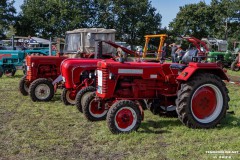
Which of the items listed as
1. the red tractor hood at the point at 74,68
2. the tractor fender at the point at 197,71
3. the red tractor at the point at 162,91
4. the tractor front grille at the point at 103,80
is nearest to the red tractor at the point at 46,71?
the red tractor hood at the point at 74,68

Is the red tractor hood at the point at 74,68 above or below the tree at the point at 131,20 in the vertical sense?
below

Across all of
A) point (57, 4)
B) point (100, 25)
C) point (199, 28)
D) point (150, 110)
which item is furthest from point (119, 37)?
point (150, 110)

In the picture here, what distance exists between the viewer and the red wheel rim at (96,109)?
6387mm

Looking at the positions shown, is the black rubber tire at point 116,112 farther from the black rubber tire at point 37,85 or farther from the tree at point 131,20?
the tree at point 131,20

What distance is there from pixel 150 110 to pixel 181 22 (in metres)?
43.3

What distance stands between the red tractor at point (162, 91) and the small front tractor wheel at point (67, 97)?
7.08 feet

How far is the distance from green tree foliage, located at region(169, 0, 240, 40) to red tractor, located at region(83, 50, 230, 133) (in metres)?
39.9

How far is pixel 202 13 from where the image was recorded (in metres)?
47.4

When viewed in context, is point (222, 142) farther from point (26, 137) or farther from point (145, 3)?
point (145, 3)

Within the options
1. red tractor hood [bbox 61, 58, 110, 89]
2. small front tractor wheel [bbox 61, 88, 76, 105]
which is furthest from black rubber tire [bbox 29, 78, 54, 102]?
red tractor hood [bbox 61, 58, 110, 89]

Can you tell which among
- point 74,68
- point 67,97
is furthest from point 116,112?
point 67,97

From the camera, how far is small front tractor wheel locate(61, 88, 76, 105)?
27.0ft

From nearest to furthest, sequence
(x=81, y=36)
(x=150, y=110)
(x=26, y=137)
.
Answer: (x=26, y=137) < (x=150, y=110) < (x=81, y=36)

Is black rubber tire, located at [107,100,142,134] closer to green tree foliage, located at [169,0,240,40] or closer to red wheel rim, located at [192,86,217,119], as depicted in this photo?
red wheel rim, located at [192,86,217,119]
